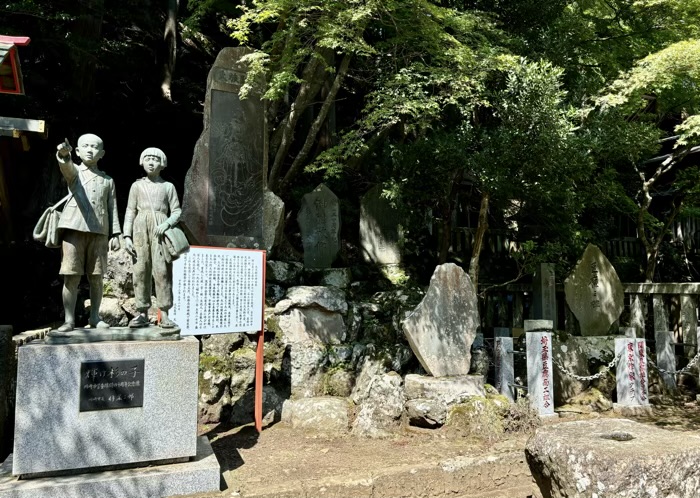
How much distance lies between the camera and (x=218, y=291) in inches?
231

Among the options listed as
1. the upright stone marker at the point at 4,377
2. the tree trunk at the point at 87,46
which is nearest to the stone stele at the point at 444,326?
the upright stone marker at the point at 4,377

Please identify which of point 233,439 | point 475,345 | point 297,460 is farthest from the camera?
point 475,345

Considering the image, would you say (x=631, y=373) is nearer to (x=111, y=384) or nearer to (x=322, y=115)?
(x=322, y=115)

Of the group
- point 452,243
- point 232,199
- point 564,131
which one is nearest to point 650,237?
point 452,243

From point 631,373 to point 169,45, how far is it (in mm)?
12932

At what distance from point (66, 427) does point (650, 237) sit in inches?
649

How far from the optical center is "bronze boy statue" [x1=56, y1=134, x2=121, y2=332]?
4.20 metres

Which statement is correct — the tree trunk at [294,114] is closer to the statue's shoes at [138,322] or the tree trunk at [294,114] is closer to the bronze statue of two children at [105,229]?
the bronze statue of two children at [105,229]

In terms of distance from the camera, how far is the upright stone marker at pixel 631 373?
7.45m

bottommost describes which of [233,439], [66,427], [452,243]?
[233,439]

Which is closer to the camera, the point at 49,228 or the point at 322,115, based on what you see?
the point at 49,228

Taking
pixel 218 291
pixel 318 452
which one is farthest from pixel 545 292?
pixel 218 291

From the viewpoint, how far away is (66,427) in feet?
12.7

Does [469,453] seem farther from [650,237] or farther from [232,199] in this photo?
[650,237]
